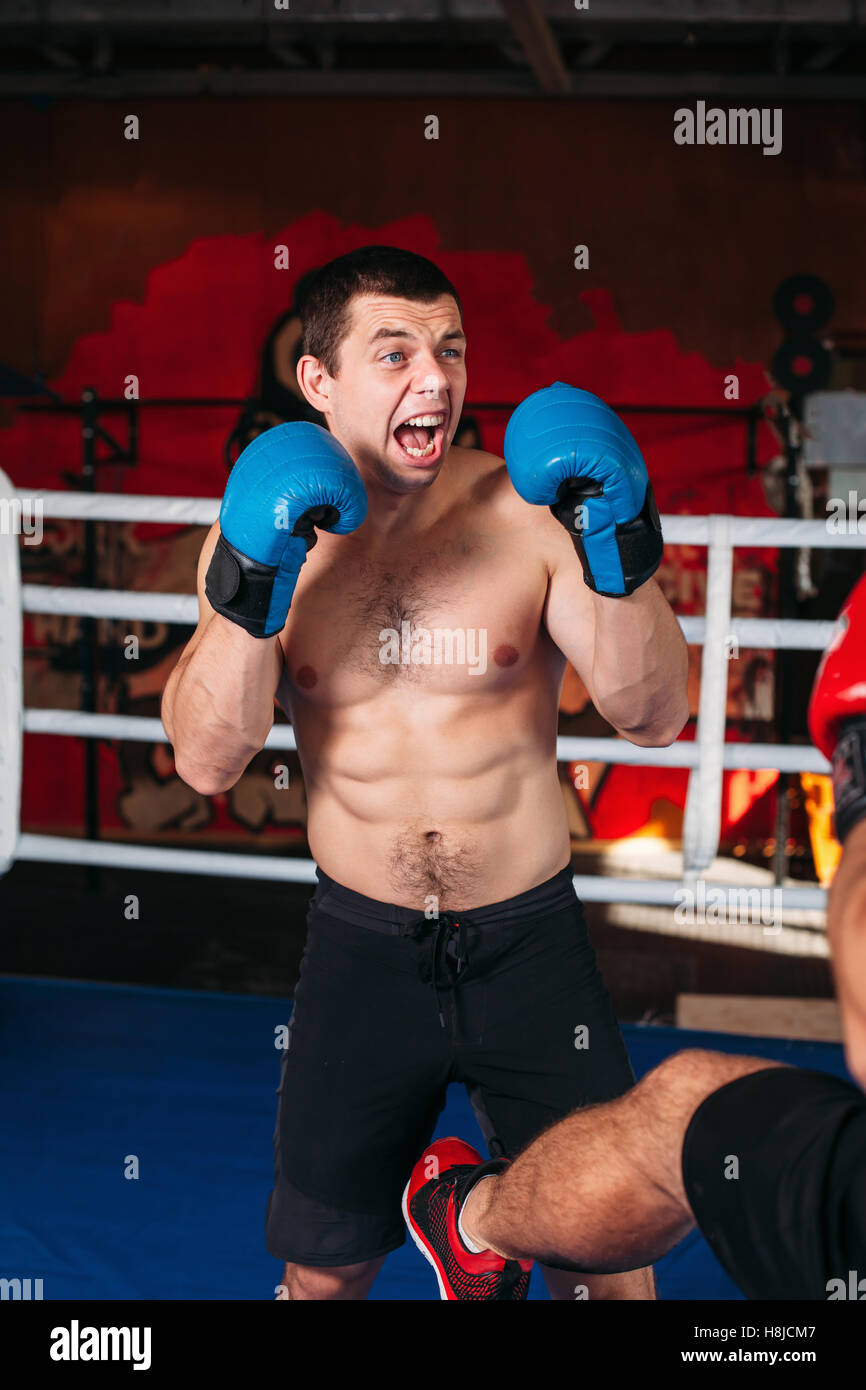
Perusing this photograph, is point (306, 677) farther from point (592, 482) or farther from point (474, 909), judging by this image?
point (592, 482)

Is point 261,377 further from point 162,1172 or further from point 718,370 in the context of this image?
point 162,1172

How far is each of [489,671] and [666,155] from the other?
506 centimetres

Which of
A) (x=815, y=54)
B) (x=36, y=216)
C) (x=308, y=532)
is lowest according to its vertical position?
(x=308, y=532)

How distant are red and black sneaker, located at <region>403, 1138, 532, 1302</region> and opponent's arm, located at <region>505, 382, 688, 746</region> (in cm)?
69

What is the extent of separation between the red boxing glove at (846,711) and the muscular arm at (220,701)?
795 millimetres

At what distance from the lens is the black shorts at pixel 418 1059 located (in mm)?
1579

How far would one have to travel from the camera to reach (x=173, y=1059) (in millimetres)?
2588

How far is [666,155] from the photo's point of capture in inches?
228

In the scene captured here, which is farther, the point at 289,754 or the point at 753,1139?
the point at 289,754

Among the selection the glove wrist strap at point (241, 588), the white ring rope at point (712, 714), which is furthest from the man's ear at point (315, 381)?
the white ring rope at point (712, 714)

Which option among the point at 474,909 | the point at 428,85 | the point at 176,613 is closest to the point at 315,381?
the point at 474,909

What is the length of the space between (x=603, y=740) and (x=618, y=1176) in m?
1.45
